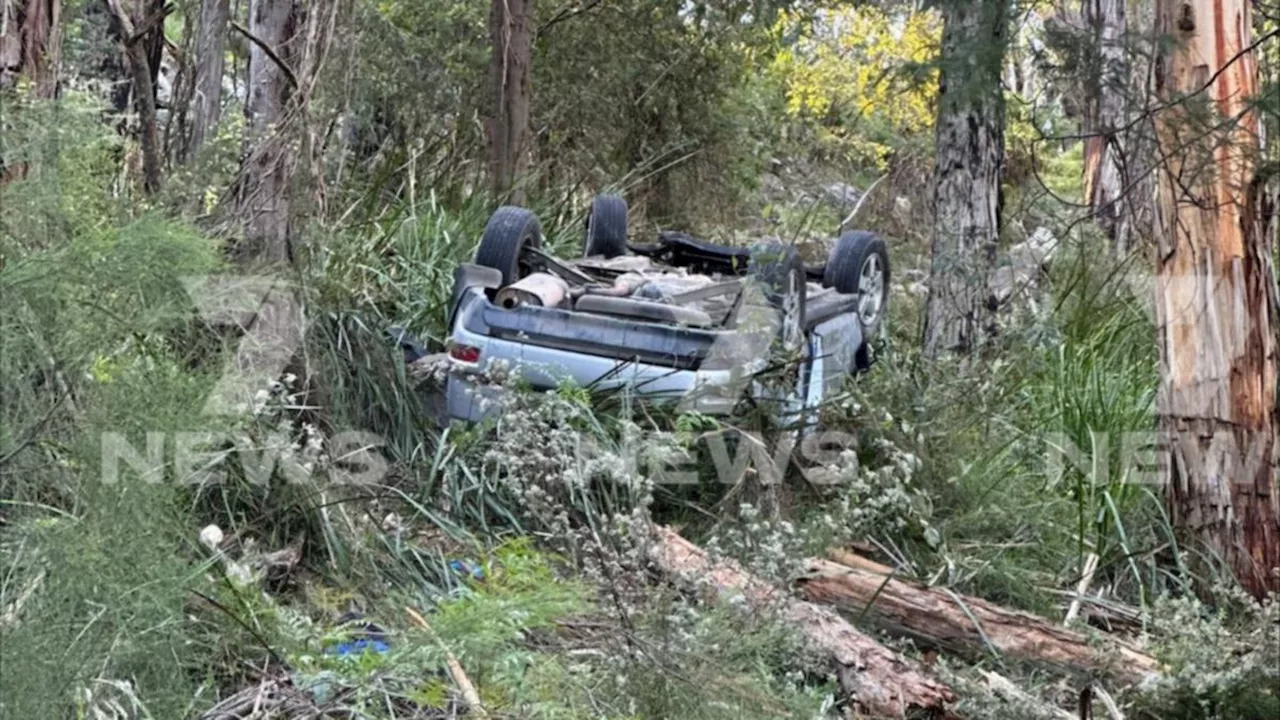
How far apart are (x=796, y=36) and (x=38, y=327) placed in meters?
9.71

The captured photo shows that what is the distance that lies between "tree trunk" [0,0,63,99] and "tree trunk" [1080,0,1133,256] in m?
3.34

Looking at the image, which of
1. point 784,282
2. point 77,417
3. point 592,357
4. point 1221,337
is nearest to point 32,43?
point 77,417

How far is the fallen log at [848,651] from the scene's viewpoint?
14.4ft

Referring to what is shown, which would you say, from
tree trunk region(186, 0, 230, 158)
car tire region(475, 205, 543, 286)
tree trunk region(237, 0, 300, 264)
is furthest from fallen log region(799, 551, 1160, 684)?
tree trunk region(186, 0, 230, 158)

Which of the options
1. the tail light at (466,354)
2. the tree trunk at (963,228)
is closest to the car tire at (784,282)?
the tail light at (466,354)

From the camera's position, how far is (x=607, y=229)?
27.1 feet

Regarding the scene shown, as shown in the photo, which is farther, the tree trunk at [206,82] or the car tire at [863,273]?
the car tire at [863,273]

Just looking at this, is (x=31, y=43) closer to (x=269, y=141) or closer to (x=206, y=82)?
(x=269, y=141)

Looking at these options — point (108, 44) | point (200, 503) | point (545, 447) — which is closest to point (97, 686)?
point (200, 503)

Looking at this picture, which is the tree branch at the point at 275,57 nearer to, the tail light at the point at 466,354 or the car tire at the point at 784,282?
the tail light at the point at 466,354

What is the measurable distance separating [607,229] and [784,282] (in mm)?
2207

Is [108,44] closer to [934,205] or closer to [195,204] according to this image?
[195,204]

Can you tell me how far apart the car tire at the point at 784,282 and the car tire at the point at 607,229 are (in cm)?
205

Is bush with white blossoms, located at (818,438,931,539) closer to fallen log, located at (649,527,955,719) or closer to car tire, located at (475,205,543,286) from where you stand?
fallen log, located at (649,527,955,719)
